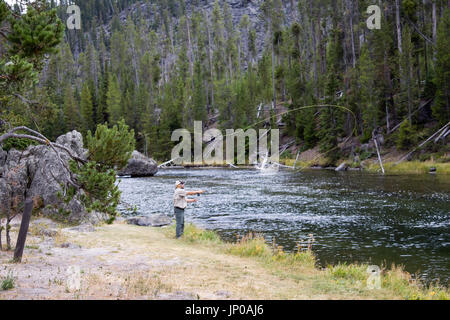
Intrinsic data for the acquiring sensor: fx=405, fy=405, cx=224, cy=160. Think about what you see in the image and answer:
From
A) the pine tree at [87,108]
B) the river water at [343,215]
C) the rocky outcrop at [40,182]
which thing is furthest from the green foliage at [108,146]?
the pine tree at [87,108]

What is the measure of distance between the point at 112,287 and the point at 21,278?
1907 mm

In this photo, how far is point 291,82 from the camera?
6512 centimetres

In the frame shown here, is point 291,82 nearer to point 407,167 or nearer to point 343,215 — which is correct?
point 407,167

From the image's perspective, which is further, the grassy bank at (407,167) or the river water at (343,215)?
the grassy bank at (407,167)

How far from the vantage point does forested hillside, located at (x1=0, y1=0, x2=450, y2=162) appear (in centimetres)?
4394

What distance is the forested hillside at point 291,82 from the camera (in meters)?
43.9

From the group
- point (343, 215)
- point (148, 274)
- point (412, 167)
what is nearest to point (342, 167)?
point (412, 167)

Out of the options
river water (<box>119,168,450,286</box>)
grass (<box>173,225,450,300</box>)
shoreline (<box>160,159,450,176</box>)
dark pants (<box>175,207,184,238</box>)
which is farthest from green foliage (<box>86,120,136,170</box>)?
shoreline (<box>160,159,450,176</box>)

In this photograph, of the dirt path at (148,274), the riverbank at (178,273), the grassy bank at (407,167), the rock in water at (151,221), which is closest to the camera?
the dirt path at (148,274)

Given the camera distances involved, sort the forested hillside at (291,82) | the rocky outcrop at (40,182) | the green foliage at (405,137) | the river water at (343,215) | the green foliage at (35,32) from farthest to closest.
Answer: the forested hillside at (291,82)
the green foliage at (405,137)
the rocky outcrop at (40,182)
the river water at (343,215)
the green foliage at (35,32)

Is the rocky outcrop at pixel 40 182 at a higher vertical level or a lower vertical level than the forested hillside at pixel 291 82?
lower

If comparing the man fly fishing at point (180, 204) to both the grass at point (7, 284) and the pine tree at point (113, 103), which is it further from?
the pine tree at point (113, 103)

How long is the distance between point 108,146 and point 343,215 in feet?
41.5

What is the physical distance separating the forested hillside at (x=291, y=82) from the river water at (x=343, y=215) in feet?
18.0
